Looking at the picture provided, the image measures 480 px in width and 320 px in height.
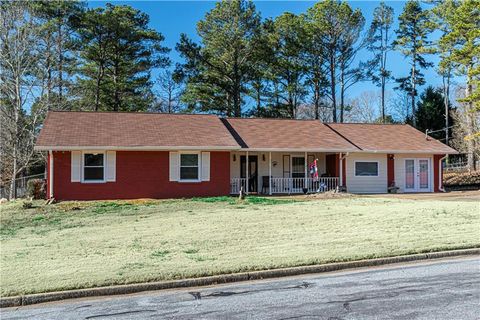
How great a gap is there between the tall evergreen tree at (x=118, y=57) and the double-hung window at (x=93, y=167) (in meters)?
15.2

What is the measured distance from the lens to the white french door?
25.8 m

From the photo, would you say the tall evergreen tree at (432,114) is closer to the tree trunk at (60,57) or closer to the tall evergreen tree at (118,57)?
the tall evergreen tree at (118,57)

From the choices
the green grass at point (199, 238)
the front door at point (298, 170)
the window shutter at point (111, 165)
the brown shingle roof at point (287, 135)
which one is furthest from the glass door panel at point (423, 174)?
the window shutter at point (111, 165)

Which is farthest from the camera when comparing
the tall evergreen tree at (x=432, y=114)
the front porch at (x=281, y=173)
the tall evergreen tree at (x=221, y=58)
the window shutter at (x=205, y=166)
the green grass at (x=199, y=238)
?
the tall evergreen tree at (x=432, y=114)

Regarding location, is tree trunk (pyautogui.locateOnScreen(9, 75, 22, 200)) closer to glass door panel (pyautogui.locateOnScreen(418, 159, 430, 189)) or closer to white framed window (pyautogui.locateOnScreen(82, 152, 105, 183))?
white framed window (pyautogui.locateOnScreen(82, 152, 105, 183))

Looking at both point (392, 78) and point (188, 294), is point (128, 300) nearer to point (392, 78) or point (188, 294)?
point (188, 294)

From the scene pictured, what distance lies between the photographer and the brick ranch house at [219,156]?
20.3 metres

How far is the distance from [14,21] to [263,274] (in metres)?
27.2

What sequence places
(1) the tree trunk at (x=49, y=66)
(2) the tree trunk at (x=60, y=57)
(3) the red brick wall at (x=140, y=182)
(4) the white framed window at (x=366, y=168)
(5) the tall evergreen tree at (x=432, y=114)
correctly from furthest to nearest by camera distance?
(5) the tall evergreen tree at (x=432, y=114) < (2) the tree trunk at (x=60, y=57) < (1) the tree trunk at (x=49, y=66) < (4) the white framed window at (x=366, y=168) < (3) the red brick wall at (x=140, y=182)

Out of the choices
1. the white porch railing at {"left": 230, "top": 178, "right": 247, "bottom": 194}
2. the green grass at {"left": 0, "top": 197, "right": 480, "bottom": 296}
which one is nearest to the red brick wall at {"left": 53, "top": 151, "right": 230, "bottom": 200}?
the white porch railing at {"left": 230, "top": 178, "right": 247, "bottom": 194}

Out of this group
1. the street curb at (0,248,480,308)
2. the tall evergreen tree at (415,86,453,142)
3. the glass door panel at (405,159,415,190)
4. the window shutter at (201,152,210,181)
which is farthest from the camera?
the tall evergreen tree at (415,86,453,142)

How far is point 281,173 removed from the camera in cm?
2498

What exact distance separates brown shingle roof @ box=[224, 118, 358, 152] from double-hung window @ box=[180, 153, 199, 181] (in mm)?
2661

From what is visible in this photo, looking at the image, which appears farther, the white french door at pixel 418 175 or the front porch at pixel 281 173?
the white french door at pixel 418 175
